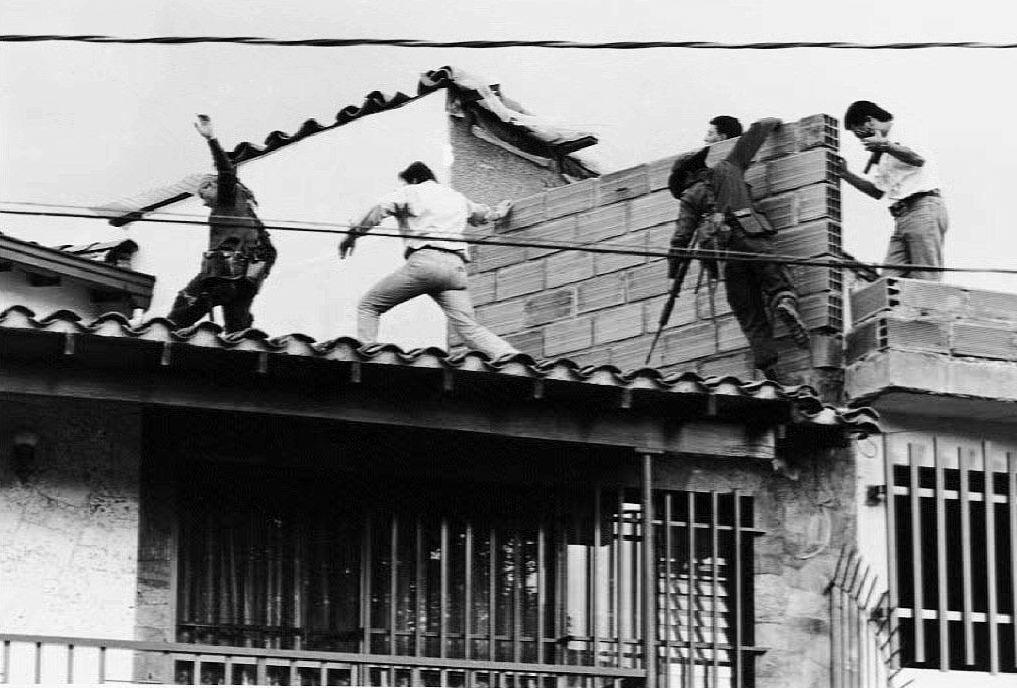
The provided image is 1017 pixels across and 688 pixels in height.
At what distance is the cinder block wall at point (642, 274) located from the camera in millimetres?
14836

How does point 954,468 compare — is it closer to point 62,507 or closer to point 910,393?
point 910,393

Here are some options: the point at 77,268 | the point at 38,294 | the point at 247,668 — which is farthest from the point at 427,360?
the point at 38,294

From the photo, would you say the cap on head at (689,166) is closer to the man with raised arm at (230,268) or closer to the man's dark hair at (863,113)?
the man's dark hair at (863,113)

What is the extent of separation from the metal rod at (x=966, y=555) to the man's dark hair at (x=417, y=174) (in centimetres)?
366

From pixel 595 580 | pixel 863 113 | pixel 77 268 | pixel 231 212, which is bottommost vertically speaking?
pixel 595 580

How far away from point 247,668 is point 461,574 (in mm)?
1269

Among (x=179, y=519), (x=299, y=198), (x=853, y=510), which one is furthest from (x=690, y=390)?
(x=299, y=198)

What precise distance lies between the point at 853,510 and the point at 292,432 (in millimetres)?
3254

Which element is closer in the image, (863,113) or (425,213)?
(425,213)


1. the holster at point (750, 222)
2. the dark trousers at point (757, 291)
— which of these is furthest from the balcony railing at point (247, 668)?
the holster at point (750, 222)

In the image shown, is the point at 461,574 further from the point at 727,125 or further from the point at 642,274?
the point at 727,125

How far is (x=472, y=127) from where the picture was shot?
1872 centimetres

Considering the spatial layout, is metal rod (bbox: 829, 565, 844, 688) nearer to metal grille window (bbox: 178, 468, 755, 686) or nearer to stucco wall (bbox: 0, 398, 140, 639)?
metal grille window (bbox: 178, 468, 755, 686)

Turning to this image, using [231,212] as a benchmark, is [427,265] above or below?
below
